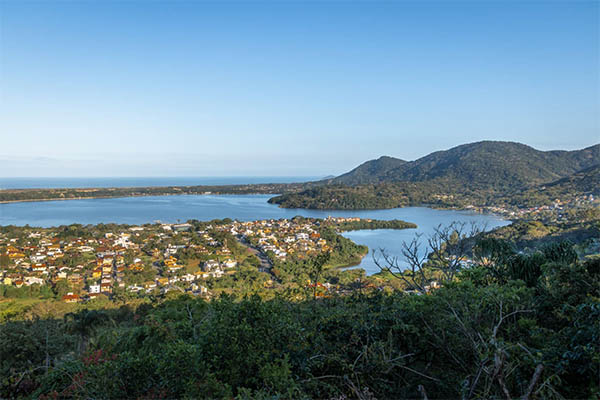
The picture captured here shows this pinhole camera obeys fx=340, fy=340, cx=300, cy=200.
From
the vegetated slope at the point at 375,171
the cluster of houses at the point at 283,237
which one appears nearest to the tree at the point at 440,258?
the cluster of houses at the point at 283,237

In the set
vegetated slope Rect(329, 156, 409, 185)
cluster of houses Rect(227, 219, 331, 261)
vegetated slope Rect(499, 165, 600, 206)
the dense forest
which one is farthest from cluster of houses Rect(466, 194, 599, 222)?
vegetated slope Rect(329, 156, 409, 185)

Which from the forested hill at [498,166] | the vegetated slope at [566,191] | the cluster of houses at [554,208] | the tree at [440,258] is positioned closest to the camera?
the tree at [440,258]

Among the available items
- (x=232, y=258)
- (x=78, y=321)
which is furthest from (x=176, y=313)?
(x=232, y=258)

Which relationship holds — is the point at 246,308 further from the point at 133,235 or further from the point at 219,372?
the point at 133,235

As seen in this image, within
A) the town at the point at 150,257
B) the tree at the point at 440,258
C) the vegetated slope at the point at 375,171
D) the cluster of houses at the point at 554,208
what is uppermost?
the vegetated slope at the point at 375,171

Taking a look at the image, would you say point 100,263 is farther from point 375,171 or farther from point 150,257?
point 375,171

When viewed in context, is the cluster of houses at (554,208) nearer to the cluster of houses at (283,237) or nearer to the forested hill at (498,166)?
the cluster of houses at (283,237)
